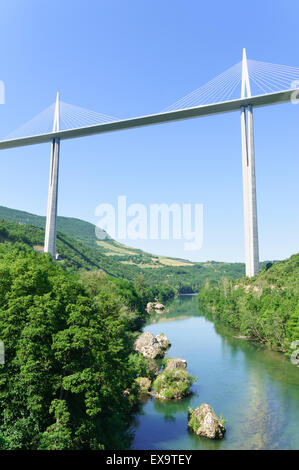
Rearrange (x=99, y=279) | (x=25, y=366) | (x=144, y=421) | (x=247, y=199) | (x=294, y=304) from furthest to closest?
(x=247, y=199) < (x=99, y=279) < (x=294, y=304) < (x=144, y=421) < (x=25, y=366)

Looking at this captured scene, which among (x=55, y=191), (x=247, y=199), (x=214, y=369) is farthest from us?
(x=55, y=191)

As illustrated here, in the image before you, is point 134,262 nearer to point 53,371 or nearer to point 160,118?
point 160,118

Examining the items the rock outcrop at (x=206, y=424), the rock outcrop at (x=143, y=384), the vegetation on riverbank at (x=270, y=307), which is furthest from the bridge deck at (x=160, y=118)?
the rock outcrop at (x=206, y=424)

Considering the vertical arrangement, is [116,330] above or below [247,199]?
below

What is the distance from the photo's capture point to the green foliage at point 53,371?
867 cm

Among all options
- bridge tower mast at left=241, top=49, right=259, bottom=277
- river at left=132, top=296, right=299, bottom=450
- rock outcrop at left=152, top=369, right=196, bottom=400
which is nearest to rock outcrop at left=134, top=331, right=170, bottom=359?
river at left=132, top=296, right=299, bottom=450

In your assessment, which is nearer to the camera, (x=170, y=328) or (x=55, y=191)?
(x=170, y=328)

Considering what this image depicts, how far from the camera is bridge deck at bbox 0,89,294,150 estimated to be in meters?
36.1

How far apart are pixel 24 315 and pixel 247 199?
97.2 feet

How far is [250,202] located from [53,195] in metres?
23.2

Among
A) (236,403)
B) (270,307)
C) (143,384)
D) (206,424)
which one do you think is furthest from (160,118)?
(206,424)

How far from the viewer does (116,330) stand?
45.8 ft

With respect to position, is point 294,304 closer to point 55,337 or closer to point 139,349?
point 139,349

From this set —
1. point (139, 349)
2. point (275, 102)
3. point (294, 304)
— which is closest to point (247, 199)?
point (275, 102)
